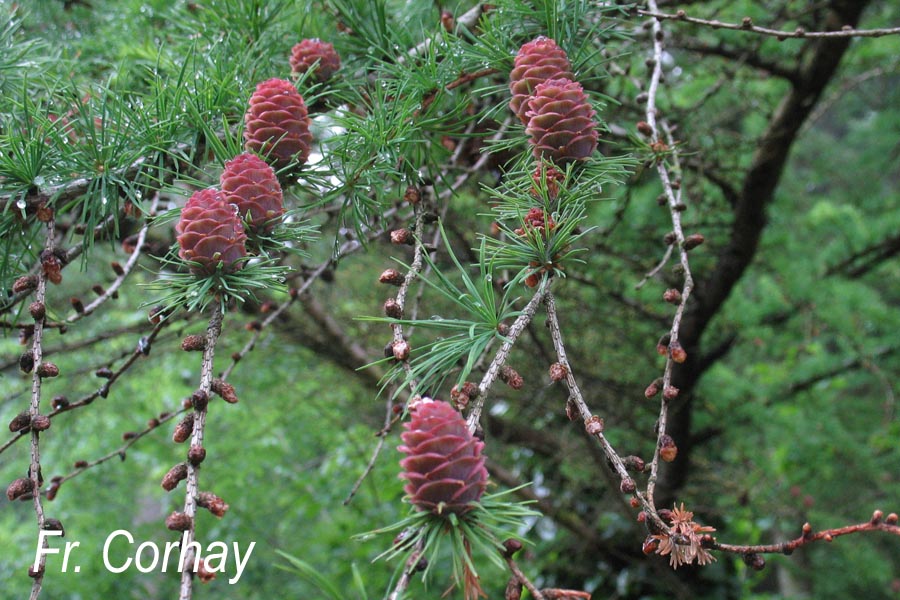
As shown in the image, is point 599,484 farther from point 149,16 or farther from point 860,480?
point 149,16

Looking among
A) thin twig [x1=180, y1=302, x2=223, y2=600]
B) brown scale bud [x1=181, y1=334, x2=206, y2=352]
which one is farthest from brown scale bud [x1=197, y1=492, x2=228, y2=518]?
brown scale bud [x1=181, y1=334, x2=206, y2=352]

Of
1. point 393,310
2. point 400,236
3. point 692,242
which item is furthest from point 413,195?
point 692,242

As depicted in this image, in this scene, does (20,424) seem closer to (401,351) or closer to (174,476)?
(174,476)

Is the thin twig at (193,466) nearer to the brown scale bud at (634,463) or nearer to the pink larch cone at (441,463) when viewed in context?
the pink larch cone at (441,463)

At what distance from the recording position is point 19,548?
2273 millimetres

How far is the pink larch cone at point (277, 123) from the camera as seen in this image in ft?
2.13

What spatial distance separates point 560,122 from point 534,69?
0.27ft

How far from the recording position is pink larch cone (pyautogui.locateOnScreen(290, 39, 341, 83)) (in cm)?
81

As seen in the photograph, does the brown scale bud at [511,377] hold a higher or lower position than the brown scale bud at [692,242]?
higher

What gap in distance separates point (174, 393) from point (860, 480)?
227cm

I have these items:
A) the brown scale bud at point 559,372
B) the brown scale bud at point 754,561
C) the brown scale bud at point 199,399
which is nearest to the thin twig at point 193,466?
the brown scale bud at point 199,399

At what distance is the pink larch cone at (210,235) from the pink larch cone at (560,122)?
270mm

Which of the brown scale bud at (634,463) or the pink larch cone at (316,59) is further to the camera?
the pink larch cone at (316,59)

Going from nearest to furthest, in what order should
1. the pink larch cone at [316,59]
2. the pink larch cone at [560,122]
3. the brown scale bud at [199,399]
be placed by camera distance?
the brown scale bud at [199,399] < the pink larch cone at [560,122] < the pink larch cone at [316,59]
